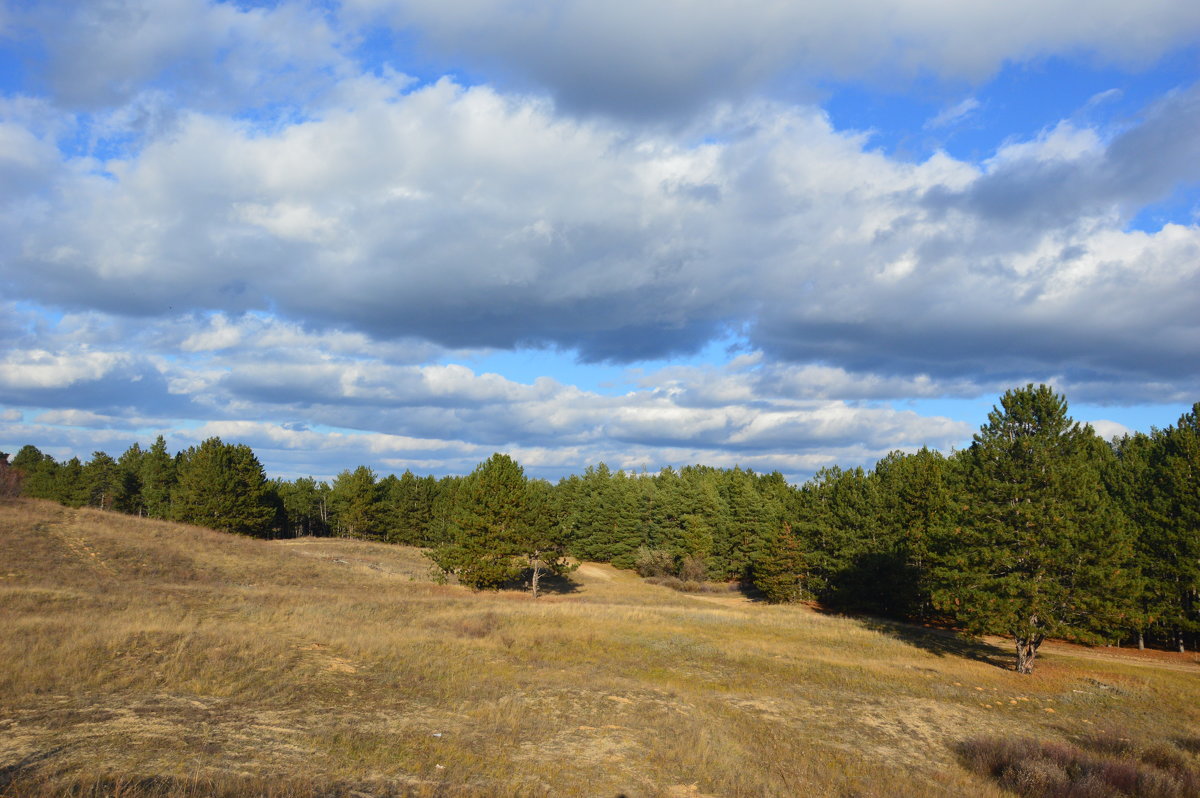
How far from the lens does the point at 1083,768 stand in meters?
15.4

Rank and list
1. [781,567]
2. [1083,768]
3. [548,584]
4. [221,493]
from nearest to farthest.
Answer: [1083,768], [781,567], [548,584], [221,493]

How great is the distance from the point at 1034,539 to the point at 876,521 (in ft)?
77.2

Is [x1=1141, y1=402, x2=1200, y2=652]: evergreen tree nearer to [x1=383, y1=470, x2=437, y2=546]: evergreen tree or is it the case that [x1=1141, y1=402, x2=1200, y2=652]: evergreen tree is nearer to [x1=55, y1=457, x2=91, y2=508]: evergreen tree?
[x1=383, y1=470, x2=437, y2=546]: evergreen tree

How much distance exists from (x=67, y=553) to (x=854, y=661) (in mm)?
47731

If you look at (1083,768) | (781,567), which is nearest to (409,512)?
(781,567)

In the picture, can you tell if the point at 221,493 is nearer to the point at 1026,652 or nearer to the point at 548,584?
the point at 548,584

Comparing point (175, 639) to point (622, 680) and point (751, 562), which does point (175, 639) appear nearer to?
point (622, 680)

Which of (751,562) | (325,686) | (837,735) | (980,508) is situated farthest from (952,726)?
(751,562)

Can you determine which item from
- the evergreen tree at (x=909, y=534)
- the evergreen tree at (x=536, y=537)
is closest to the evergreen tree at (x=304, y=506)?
the evergreen tree at (x=536, y=537)

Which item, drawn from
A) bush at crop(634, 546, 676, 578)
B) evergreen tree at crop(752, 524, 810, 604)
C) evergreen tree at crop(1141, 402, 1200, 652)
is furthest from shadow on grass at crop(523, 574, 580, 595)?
evergreen tree at crop(1141, 402, 1200, 652)

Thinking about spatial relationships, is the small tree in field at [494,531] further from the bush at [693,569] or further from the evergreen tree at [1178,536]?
the evergreen tree at [1178,536]

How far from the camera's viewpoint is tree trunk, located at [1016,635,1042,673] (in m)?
29.0

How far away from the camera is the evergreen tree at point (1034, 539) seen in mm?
28062

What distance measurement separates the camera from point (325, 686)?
746 inches
